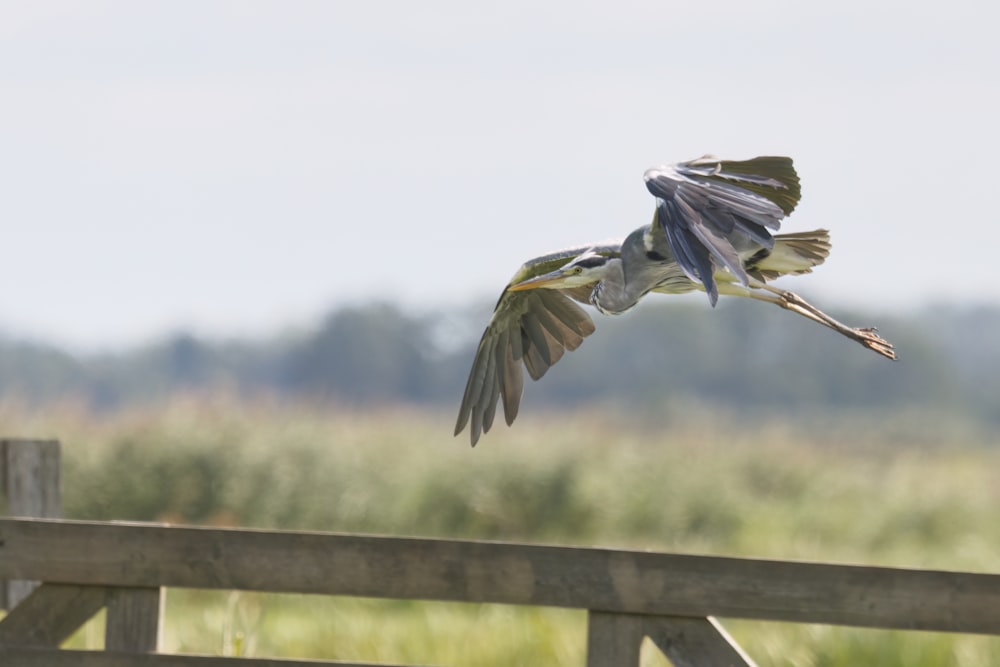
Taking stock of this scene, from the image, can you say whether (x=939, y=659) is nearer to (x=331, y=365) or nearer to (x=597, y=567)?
(x=597, y=567)

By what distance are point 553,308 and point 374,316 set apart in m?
95.6

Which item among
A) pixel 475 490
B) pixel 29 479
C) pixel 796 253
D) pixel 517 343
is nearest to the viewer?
pixel 796 253

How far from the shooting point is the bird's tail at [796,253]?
15.4 ft

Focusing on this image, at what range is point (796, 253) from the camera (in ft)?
15.4

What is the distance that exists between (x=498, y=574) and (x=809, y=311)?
1.52m

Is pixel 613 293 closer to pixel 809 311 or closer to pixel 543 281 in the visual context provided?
pixel 543 281

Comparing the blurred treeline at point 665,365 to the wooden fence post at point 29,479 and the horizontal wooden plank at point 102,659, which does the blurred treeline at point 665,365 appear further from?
the horizontal wooden plank at point 102,659

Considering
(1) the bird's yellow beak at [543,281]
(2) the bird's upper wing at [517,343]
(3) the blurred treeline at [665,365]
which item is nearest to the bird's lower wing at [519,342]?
(2) the bird's upper wing at [517,343]

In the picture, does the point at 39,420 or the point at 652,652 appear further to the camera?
the point at 39,420

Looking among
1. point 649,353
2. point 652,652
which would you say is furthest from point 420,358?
point 652,652

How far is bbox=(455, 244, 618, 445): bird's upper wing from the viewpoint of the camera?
5.02m

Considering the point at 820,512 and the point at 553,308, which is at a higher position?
the point at 553,308

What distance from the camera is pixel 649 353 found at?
99250 mm

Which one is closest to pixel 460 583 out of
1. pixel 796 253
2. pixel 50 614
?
pixel 50 614
